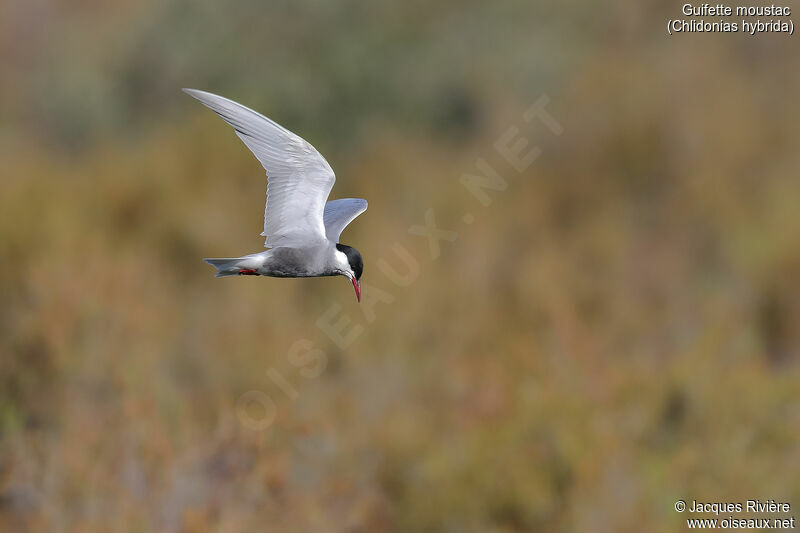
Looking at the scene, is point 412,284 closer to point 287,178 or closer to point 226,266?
point 287,178

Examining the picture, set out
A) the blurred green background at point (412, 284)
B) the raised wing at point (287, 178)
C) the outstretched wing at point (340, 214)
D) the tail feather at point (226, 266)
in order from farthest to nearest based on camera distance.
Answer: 1. the blurred green background at point (412, 284)
2. the outstretched wing at point (340, 214)
3. the raised wing at point (287, 178)
4. the tail feather at point (226, 266)

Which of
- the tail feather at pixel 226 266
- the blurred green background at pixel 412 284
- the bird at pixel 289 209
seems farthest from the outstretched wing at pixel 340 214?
the blurred green background at pixel 412 284

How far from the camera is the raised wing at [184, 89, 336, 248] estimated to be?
3.28 meters

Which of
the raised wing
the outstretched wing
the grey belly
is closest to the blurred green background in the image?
the outstretched wing

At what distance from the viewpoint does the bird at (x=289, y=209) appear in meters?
3.15

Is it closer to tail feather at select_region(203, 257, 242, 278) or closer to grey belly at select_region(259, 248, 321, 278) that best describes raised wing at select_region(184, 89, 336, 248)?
grey belly at select_region(259, 248, 321, 278)

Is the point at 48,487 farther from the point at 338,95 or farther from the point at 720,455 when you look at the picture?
the point at 338,95

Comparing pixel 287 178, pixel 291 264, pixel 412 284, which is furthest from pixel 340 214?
pixel 412 284

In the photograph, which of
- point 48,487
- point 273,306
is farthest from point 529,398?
point 48,487

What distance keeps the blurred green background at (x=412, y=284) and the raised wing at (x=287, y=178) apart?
3.55 metres

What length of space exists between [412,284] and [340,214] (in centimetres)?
518

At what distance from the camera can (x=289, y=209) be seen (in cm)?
337

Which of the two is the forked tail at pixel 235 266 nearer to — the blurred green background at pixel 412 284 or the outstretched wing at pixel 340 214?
the outstretched wing at pixel 340 214

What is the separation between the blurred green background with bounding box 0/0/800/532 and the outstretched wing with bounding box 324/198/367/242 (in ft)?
9.81
